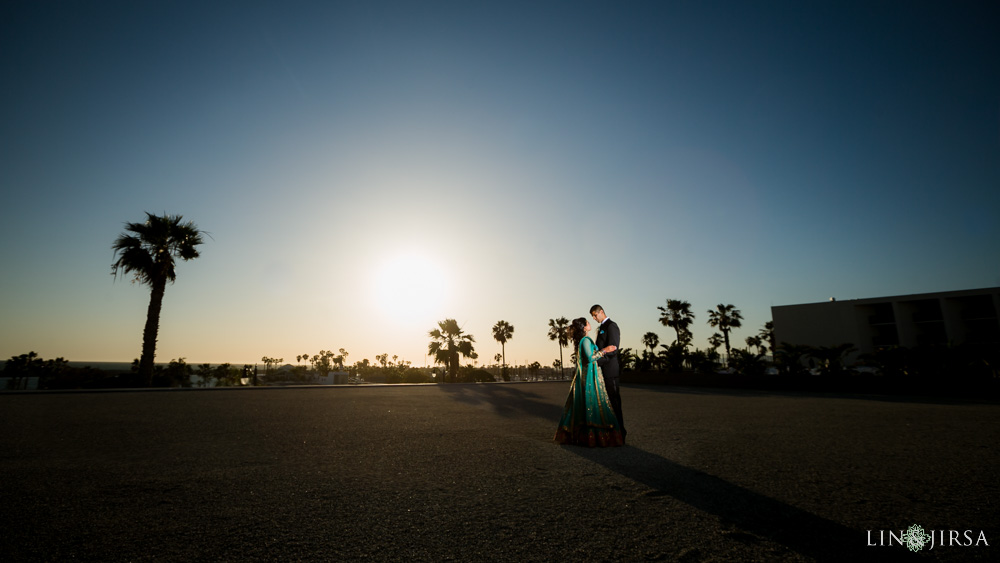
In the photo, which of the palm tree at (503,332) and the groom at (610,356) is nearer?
the groom at (610,356)

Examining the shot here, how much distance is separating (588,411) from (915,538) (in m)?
3.70

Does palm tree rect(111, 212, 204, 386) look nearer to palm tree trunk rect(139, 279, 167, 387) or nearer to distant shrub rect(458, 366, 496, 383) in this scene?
palm tree trunk rect(139, 279, 167, 387)

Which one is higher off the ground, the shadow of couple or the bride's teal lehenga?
the bride's teal lehenga

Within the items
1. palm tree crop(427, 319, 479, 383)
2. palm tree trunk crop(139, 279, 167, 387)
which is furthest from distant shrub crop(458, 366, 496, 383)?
palm tree trunk crop(139, 279, 167, 387)

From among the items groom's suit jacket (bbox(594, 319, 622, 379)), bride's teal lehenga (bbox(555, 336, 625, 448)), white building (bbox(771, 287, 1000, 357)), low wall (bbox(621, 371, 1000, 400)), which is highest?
white building (bbox(771, 287, 1000, 357))

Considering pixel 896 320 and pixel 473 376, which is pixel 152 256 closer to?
pixel 473 376

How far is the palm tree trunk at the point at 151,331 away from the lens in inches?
869

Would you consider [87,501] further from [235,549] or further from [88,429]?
[88,429]

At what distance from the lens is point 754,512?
328cm

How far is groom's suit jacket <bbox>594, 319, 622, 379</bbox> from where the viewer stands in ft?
21.3

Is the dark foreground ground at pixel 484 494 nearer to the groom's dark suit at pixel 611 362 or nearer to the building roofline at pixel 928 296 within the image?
the groom's dark suit at pixel 611 362

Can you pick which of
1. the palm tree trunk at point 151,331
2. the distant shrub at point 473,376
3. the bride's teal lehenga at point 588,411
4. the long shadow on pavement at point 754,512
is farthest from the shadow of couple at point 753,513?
the distant shrub at point 473,376
